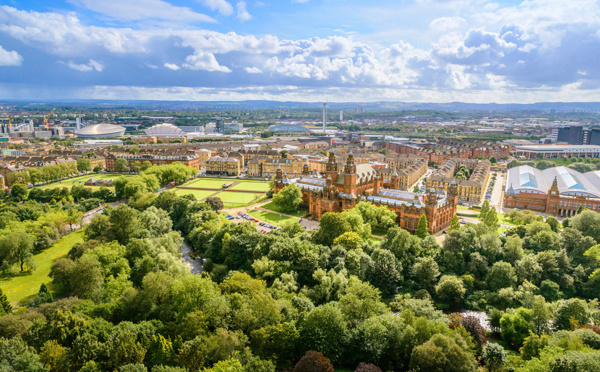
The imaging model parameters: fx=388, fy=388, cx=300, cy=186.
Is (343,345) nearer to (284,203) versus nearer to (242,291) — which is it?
(242,291)

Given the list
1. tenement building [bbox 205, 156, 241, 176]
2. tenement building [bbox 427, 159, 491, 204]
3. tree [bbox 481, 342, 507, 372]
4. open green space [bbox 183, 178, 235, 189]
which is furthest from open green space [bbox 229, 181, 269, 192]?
tree [bbox 481, 342, 507, 372]

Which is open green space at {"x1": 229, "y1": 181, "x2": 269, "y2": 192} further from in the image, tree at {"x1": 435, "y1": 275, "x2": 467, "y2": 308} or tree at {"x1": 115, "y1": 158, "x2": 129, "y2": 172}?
tree at {"x1": 435, "y1": 275, "x2": 467, "y2": 308}

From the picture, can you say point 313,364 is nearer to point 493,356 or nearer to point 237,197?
point 493,356

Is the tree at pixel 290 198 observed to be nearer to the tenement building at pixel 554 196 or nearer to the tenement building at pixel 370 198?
the tenement building at pixel 370 198

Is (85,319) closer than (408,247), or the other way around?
(85,319)

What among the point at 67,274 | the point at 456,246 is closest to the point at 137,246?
the point at 67,274

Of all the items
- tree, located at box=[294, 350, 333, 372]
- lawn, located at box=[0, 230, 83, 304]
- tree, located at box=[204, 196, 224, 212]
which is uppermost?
tree, located at box=[204, 196, 224, 212]
